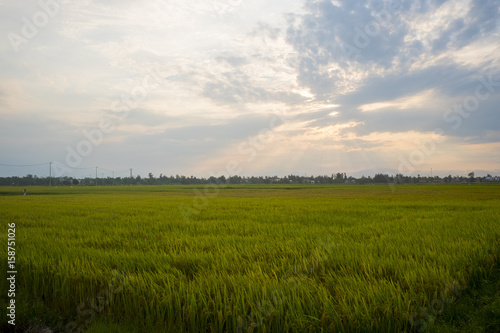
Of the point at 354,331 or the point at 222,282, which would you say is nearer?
the point at 354,331

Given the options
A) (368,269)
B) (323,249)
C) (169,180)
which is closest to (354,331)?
(368,269)

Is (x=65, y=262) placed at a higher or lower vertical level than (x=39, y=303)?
higher

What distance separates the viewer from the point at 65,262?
4031 mm

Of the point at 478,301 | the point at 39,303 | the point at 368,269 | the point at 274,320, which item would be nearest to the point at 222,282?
the point at 274,320

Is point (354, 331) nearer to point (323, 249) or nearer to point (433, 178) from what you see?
point (323, 249)

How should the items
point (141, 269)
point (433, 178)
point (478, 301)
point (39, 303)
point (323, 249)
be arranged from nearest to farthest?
1. point (478, 301)
2. point (39, 303)
3. point (141, 269)
4. point (323, 249)
5. point (433, 178)

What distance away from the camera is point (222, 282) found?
3125 millimetres

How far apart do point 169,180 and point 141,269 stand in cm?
14681

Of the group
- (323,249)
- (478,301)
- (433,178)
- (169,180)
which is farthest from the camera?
(169,180)

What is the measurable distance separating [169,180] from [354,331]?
14885 cm

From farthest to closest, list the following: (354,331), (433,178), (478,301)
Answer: (433,178) < (478,301) < (354,331)

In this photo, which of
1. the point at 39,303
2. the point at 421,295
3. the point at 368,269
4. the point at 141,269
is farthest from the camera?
the point at 141,269

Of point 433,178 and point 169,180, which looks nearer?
point 433,178

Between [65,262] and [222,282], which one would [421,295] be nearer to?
[222,282]
